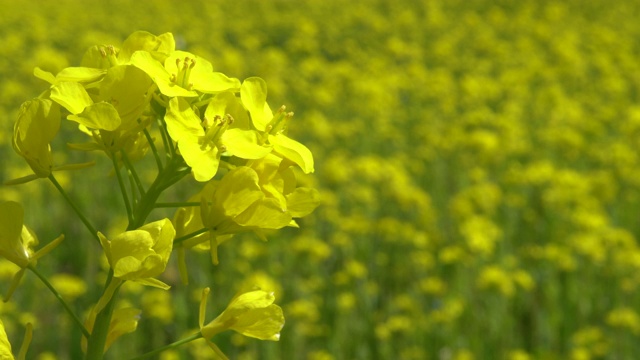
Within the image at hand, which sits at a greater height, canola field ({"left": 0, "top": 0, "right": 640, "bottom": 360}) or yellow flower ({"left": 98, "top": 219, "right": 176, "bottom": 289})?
yellow flower ({"left": 98, "top": 219, "right": 176, "bottom": 289})

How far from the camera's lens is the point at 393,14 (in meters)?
13.1

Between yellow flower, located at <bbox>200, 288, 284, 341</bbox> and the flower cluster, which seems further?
yellow flower, located at <bbox>200, 288, 284, 341</bbox>

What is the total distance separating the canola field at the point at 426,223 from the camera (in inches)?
145

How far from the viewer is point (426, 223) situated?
457 cm

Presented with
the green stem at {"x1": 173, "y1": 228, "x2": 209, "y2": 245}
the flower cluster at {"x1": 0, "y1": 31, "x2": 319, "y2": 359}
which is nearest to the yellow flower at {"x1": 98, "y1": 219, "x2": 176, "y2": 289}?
the flower cluster at {"x1": 0, "y1": 31, "x2": 319, "y2": 359}

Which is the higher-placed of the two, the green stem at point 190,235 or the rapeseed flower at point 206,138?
the rapeseed flower at point 206,138

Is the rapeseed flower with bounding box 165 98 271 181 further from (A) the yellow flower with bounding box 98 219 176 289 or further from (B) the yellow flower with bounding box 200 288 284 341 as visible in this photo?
(B) the yellow flower with bounding box 200 288 284 341

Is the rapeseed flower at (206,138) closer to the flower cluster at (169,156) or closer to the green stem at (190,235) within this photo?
the flower cluster at (169,156)

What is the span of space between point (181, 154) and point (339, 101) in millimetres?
6700

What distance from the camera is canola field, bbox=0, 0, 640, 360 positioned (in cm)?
369

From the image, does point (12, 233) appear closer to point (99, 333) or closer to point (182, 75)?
point (99, 333)

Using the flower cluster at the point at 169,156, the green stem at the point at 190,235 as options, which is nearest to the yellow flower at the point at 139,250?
the flower cluster at the point at 169,156

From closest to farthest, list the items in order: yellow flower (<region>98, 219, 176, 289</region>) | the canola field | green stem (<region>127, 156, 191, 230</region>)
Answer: yellow flower (<region>98, 219, 176, 289</region>), green stem (<region>127, 156, 191, 230</region>), the canola field

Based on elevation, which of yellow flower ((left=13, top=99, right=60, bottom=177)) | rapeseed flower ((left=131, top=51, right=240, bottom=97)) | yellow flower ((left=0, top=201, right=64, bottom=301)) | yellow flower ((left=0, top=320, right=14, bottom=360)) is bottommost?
yellow flower ((left=0, top=320, right=14, bottom=360))
